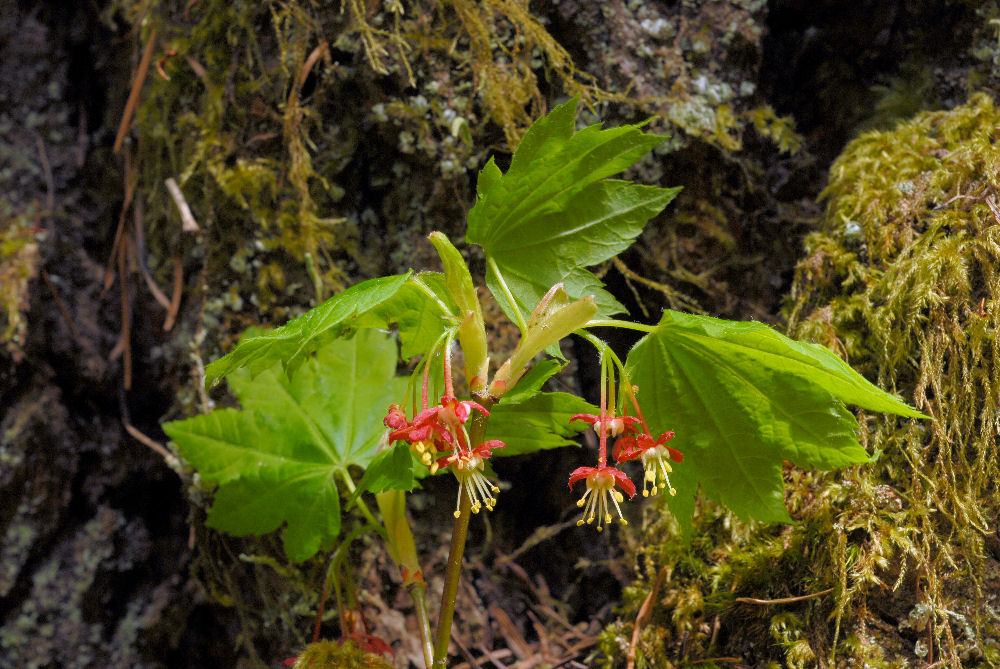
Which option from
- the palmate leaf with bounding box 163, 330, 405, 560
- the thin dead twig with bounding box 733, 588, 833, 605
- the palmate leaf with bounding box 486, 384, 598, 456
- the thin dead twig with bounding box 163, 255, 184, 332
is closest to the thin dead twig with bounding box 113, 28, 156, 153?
the thin dead twig with bounding box 163, 255, 184, 332

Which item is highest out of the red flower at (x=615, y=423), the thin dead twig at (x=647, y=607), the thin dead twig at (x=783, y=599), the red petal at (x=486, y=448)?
the red flower at (x=615, y=423)

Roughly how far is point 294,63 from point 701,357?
3.79 feet

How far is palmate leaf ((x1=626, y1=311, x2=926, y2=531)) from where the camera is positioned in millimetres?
777

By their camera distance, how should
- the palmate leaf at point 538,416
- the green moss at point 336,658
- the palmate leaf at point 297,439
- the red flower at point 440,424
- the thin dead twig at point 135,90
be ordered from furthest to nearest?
the thin dead twig at point 135,90
the palmate leaf at point 297,439
the green moss at point 336,658
the palmate leaf at point 538,416
the red flower at point 440,424

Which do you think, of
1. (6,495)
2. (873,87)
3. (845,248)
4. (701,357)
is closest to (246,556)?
(6,495)

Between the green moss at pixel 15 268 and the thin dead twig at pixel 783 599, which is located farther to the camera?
the green moss at pixel 15 268

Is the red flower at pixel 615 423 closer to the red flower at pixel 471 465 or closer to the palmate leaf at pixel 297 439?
the red flower at pixel 471 465

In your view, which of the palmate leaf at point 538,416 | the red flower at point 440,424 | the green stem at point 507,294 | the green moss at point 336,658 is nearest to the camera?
the red flower at point 440,424

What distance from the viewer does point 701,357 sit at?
2.82 ft

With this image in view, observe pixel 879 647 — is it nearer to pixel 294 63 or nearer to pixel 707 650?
pixel 707 650

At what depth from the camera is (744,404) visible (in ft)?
2.82

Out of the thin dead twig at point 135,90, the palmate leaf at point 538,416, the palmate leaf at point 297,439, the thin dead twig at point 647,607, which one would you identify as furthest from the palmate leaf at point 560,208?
the thin dead twig at point 135,90

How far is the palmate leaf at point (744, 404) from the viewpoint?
0.78m

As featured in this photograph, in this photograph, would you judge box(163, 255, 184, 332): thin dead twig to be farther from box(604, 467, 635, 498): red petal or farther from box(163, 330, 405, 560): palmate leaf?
box(604, 467, 635, 498): red petal
